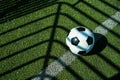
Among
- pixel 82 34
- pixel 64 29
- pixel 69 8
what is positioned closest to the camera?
pixel 82 34

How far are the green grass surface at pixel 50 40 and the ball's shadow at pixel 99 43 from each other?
95 mm

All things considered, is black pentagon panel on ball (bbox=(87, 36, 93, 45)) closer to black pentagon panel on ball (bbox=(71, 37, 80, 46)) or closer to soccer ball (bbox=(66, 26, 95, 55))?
soccer ball (bbox=(66, 26, 95, 55))

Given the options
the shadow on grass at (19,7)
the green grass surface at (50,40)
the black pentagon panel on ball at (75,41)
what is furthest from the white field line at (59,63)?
the shadow on grass at (19,7)

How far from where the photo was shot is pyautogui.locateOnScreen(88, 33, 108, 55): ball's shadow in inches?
247

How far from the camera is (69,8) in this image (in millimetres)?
7348

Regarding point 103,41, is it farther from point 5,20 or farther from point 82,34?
point 5,20

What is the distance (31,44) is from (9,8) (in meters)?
1.66

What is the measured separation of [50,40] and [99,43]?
1.33 metres

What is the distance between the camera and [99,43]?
6.46 metres

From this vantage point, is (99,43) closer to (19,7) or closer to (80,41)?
(80,41)

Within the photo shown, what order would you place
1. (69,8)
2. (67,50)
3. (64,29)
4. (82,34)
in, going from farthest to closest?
(69,8), (64,29), (67,50), (82,34)

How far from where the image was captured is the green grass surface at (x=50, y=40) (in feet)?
19.3

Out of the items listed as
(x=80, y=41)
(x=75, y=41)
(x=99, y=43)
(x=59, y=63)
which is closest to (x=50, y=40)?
(x=59, y=63)

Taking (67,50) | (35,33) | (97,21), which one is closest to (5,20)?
(35,33)
